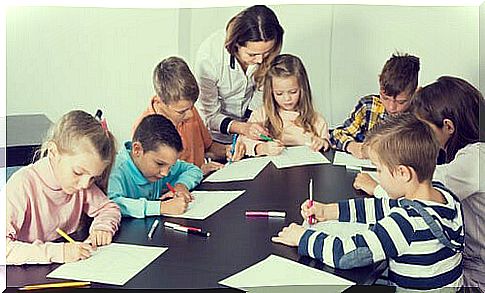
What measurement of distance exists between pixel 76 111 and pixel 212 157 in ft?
0.93

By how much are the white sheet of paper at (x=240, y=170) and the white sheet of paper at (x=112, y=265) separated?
7.3 inches

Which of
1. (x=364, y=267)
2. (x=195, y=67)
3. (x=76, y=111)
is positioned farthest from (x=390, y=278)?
(x=76, y=111)

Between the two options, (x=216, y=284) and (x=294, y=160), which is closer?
(x=216, y=284)

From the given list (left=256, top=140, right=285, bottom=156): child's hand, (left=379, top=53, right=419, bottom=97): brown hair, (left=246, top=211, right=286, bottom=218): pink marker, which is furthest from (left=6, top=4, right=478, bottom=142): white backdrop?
(left=246, top=211, right=286, bottom=218): pink marker

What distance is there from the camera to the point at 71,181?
159cm

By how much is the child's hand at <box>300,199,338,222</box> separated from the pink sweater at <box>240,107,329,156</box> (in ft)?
0.43

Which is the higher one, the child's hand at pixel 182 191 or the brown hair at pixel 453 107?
the brown hair at pixel 453 107

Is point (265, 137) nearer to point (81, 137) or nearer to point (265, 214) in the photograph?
point (265, 214)

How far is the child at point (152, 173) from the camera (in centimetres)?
163

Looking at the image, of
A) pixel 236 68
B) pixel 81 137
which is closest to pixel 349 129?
pixel 236 68

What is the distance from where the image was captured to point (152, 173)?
1646 millimetres

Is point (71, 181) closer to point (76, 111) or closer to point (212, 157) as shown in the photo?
point (76, 111)

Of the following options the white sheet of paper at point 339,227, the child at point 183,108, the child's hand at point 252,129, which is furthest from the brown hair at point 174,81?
the white sheet of paper at point 339,227

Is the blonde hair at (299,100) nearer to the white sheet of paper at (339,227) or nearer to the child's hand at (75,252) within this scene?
the white sheet of paper at (339,227)
